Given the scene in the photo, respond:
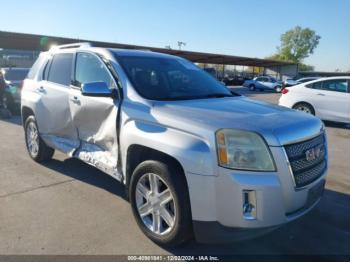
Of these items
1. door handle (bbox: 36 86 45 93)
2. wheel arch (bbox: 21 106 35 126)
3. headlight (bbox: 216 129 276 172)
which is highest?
door handle (bbox: 36 86 45 93)

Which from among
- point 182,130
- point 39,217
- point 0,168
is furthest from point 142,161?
point 0,168

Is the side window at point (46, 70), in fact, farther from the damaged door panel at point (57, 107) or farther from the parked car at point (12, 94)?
the parked car at point (12, 94)

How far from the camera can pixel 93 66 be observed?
4262 mm

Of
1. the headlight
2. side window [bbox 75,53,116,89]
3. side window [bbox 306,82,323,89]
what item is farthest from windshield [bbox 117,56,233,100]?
side window [bbox 306,82,323,89]

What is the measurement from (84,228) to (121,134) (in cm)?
104

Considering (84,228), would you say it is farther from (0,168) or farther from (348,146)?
(348,146)

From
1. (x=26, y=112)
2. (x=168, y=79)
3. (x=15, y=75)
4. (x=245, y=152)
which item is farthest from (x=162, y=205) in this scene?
(x=15, y=75)

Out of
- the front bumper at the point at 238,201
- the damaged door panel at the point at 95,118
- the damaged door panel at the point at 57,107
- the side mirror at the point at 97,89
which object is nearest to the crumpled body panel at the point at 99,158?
the damaged door panel at the point at 95,118

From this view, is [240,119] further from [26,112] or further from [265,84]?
[265,84]

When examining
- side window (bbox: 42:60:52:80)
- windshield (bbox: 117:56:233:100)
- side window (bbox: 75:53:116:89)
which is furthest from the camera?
side window (bbox: 42:60:52:80)

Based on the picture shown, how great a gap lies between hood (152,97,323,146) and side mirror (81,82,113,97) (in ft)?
2.01

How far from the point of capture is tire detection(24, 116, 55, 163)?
5609 millimetres

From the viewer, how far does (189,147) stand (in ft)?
9.06

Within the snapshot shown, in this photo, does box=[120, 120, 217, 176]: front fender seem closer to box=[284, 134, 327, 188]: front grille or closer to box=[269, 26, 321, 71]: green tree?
box=[284, 134, 327, 188]: front grille
